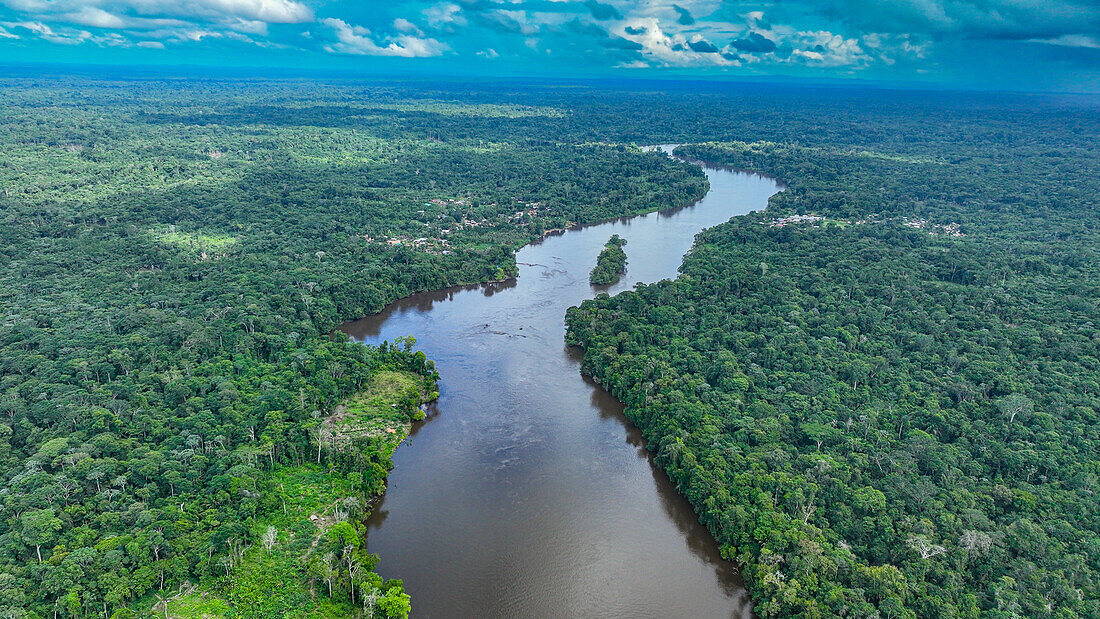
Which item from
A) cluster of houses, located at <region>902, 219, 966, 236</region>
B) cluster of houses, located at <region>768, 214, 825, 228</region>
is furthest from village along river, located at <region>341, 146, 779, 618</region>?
cluster of houses, located at <region>902, 219, 966, 236</region>

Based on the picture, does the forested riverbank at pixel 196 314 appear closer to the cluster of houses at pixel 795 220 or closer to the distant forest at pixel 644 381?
the distant forest at pixel 644 381

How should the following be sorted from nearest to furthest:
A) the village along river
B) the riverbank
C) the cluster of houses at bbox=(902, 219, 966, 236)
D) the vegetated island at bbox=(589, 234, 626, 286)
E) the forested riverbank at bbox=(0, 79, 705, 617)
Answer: the riverbank, the forested riverbank at bbox=(0, 79, 705, 617), the village along river, the vegetated island at bbox=(589, 234, 626, 286), the cluster of houses at bbox=(902, 219, 966, 236)

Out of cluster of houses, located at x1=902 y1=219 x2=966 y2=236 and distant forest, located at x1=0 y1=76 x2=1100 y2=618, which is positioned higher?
cluster of houses, located at x1=902 y1=219 x2=966 y2=236

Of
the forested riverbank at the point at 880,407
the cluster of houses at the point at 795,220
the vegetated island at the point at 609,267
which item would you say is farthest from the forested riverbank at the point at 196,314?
the cluster of houses at the point at 795,220

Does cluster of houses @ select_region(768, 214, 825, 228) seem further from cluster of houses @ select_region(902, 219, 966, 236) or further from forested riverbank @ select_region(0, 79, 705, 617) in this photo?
forested riverbank @ select_region(0, 79, 705, 617)

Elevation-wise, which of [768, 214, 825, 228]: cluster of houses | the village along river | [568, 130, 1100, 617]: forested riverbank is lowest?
the village along river

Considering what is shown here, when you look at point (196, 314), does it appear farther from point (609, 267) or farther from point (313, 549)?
point (609, 267)
